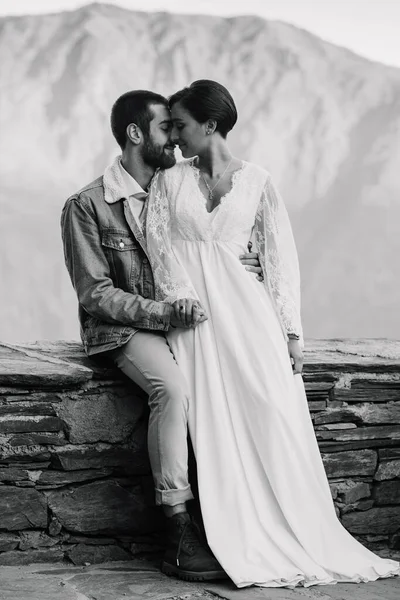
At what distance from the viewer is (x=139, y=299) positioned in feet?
9.81

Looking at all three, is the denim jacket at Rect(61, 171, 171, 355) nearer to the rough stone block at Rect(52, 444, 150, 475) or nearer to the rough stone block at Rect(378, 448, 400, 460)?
the rough stone block at Rect(52, 444, 150, 475)

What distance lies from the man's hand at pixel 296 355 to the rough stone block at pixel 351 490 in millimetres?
569

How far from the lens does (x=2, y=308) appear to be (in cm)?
779

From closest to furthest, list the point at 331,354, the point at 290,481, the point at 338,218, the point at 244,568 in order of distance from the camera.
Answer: the point at 244,568 → the point at 290,481 → the point at 331,354 → the point at 338,218

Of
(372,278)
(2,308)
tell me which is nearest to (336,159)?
(372,278)

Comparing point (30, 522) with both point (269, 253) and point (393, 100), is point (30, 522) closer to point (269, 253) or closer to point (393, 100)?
point (269, 253)

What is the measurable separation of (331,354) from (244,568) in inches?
45.3

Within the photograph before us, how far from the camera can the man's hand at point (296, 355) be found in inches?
121

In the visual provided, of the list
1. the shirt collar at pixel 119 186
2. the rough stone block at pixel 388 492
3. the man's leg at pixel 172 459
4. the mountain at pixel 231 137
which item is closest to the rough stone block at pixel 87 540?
the man's leg at pixel 172 459

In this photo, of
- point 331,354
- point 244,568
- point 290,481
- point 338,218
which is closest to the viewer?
point 244,568

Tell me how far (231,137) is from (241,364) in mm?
5049

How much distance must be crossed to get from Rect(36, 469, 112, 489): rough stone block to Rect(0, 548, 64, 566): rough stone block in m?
0.22

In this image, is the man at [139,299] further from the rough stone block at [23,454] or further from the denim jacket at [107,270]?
the rough stone block at [23,454]

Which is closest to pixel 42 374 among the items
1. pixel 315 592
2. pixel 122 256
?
pixel 122 256
